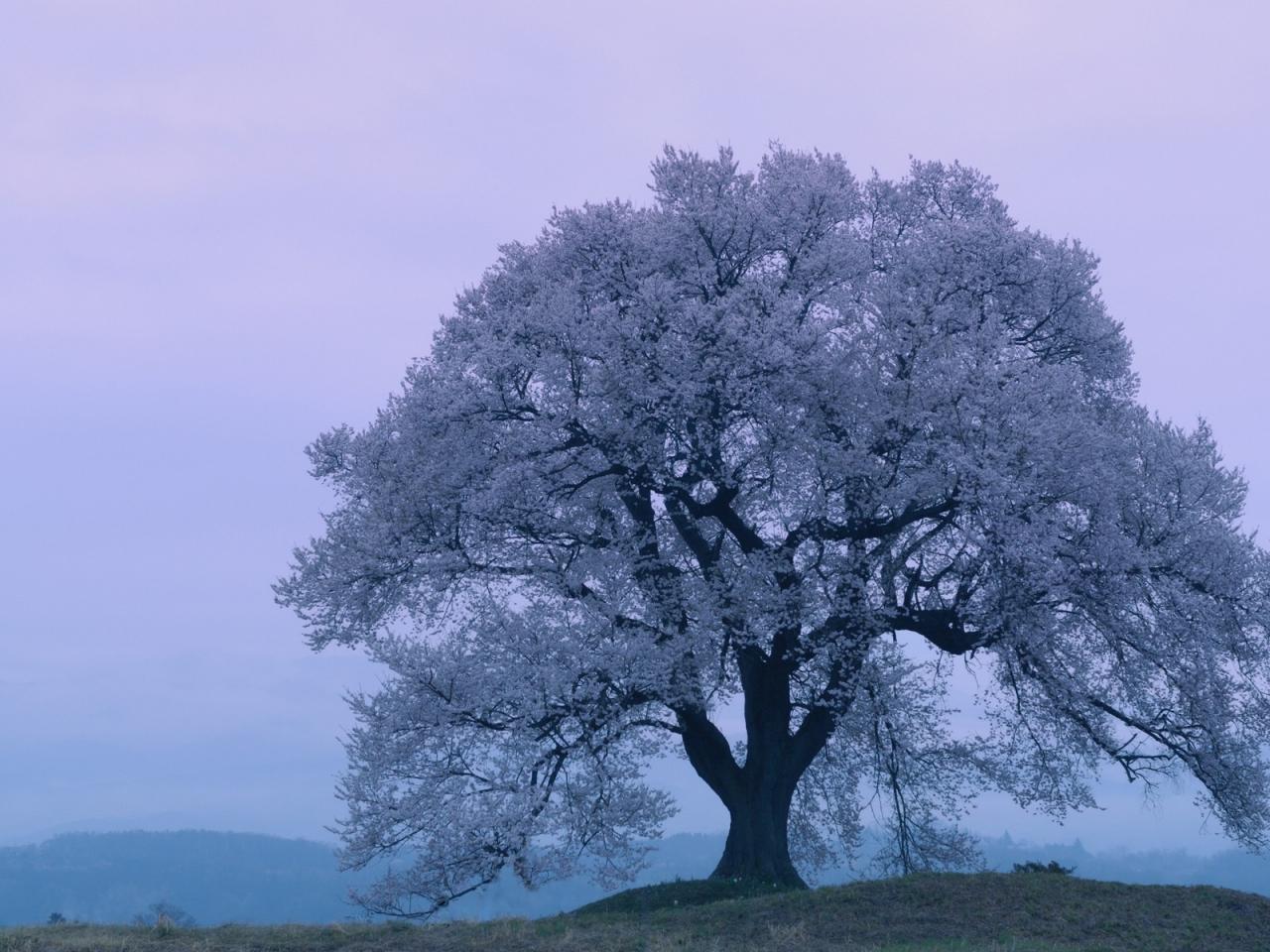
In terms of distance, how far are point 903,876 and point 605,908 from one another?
6.00m

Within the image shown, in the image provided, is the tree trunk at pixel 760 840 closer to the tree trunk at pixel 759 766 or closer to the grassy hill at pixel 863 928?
the tree trunk at pixel 759 766

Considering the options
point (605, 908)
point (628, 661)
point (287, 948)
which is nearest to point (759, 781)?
point (605, 908)

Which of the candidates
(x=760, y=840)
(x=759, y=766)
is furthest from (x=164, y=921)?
(x=759, y=766)

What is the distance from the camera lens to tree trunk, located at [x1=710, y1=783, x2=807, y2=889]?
24.1m

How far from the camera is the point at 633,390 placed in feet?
72.0

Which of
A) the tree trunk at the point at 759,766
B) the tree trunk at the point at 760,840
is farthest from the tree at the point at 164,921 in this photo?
the tree trunk at the point at 760,840

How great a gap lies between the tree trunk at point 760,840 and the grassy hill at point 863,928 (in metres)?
2.60

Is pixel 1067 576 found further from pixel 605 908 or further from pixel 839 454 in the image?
pixel 605 908

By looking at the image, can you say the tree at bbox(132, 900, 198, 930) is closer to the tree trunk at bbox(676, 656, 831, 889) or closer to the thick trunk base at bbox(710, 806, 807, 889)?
the tree trunk at bbox(676, 656, 831, 889)

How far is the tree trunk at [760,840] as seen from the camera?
2414 cm

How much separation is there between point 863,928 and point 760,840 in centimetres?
588

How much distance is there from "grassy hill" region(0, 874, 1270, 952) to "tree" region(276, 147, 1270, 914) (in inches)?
78.9

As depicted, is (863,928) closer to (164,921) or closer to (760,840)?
(760,840)

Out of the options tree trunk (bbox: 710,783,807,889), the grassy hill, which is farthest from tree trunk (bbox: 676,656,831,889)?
Result: the grassy hill
